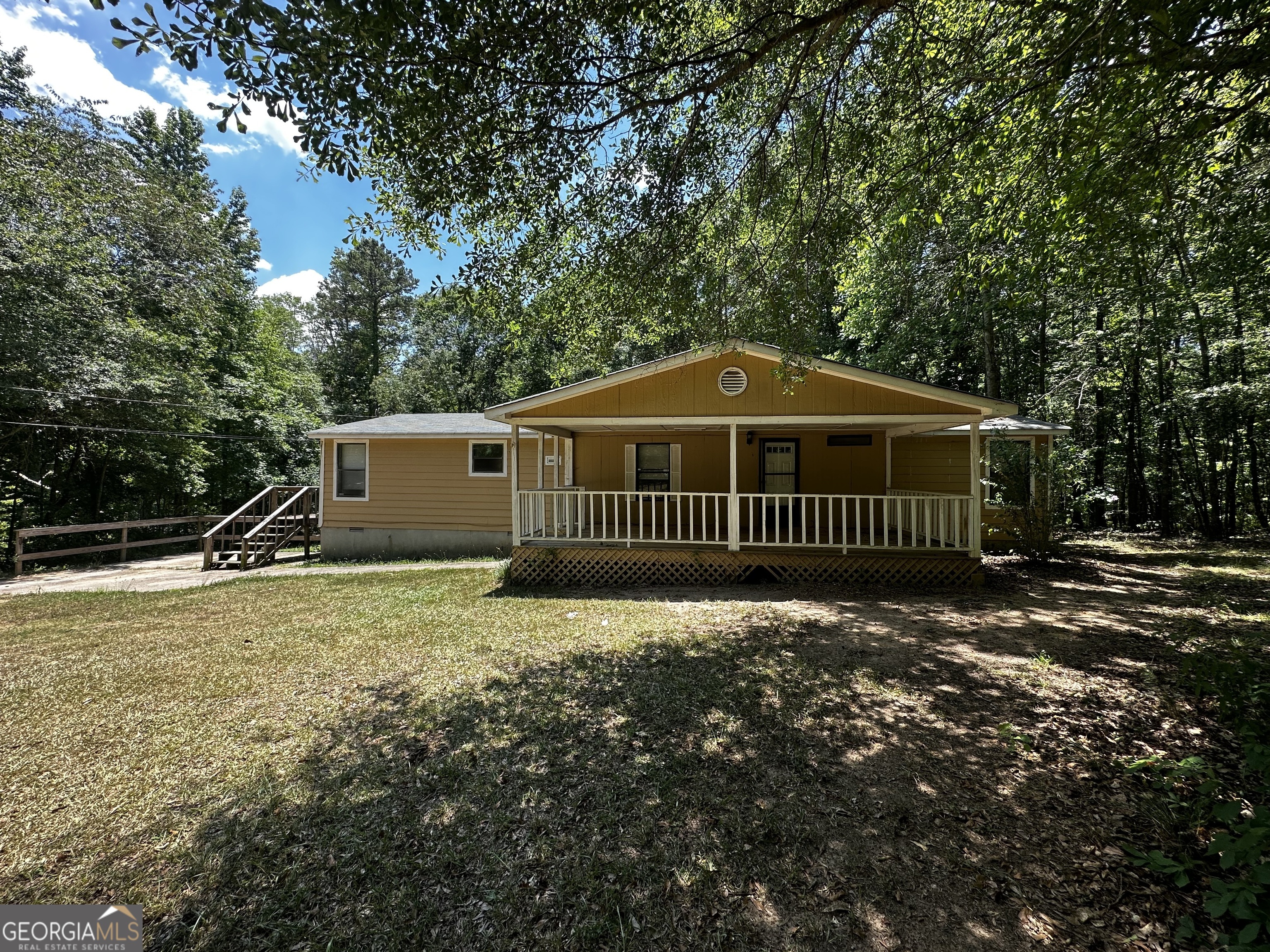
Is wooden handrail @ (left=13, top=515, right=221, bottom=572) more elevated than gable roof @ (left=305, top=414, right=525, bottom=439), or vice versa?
gable roof @ (left=305, top=414, right=525, bottom=439)

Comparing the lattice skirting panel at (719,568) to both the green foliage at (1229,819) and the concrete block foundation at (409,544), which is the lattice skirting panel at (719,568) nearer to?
the concrete block foundation at (409,544)

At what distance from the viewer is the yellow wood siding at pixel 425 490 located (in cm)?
1291

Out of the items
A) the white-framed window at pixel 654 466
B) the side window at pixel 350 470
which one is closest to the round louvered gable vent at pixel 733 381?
the white-framed window at pixel 654 466

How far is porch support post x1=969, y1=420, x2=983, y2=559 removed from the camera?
813 cm

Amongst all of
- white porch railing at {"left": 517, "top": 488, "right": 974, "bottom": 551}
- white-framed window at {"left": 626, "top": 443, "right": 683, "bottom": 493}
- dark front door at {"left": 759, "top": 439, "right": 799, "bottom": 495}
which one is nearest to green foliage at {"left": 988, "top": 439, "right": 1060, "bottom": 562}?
white porch railing at {"left": 517, "top": 488, "right": 974, "bottom": 551}

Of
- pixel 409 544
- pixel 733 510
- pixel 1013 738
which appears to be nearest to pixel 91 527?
pixel 409 544

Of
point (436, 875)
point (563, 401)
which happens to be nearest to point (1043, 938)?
point (436, 875)

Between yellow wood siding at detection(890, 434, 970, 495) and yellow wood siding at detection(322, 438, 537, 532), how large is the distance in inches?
350

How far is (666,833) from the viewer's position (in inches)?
104

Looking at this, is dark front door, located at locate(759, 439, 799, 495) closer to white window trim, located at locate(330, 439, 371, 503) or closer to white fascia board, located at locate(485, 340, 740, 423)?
white fascia board, located at locate(485, 340, 740, 423)

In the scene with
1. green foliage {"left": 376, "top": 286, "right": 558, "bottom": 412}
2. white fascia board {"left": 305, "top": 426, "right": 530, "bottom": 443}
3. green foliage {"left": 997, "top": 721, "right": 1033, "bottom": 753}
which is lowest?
green foliage {"left": 997, "top": 721, "right": 1033, "bottom": 753}

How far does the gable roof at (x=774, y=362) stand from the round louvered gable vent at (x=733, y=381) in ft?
1.07

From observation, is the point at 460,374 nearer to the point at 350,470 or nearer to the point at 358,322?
the point at 358,322

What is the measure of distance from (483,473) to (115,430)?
10214 mm
